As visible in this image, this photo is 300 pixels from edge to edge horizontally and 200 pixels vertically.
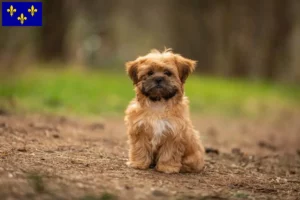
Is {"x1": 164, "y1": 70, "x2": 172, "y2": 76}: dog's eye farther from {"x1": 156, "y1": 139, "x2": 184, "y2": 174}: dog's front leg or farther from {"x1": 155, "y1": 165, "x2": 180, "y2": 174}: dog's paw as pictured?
{"x1": 155, "y1": 165, "x2": 180, "y2": 174}: dog's paw

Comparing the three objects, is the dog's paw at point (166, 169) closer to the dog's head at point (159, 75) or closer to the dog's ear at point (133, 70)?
the dog's head at point (159, 75)

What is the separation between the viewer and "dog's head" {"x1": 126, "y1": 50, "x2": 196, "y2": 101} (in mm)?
7367

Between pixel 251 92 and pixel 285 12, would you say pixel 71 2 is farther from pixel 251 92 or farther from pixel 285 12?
pixel 285 12

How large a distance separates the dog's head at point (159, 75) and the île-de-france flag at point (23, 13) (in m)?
3.02

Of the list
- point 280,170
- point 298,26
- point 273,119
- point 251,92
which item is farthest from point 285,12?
point 280,170

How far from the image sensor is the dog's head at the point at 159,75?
24.2 feet

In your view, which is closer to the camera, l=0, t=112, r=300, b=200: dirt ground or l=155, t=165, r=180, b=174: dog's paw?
l=0, t=112, r=300, b=200: dirt ground

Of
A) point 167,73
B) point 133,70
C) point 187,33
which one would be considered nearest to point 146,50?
point 187,33

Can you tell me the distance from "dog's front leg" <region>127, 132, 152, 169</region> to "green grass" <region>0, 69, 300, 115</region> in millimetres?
6002

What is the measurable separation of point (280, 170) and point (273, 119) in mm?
9391

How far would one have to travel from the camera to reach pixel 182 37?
35844 mm

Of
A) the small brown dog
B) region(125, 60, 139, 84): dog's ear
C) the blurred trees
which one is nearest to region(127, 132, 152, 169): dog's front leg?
the small brown dog

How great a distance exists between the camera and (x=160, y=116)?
7.54 metres

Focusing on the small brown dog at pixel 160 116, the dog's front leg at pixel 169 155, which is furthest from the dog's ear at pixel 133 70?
the dog's front leg at pixel 169 155
